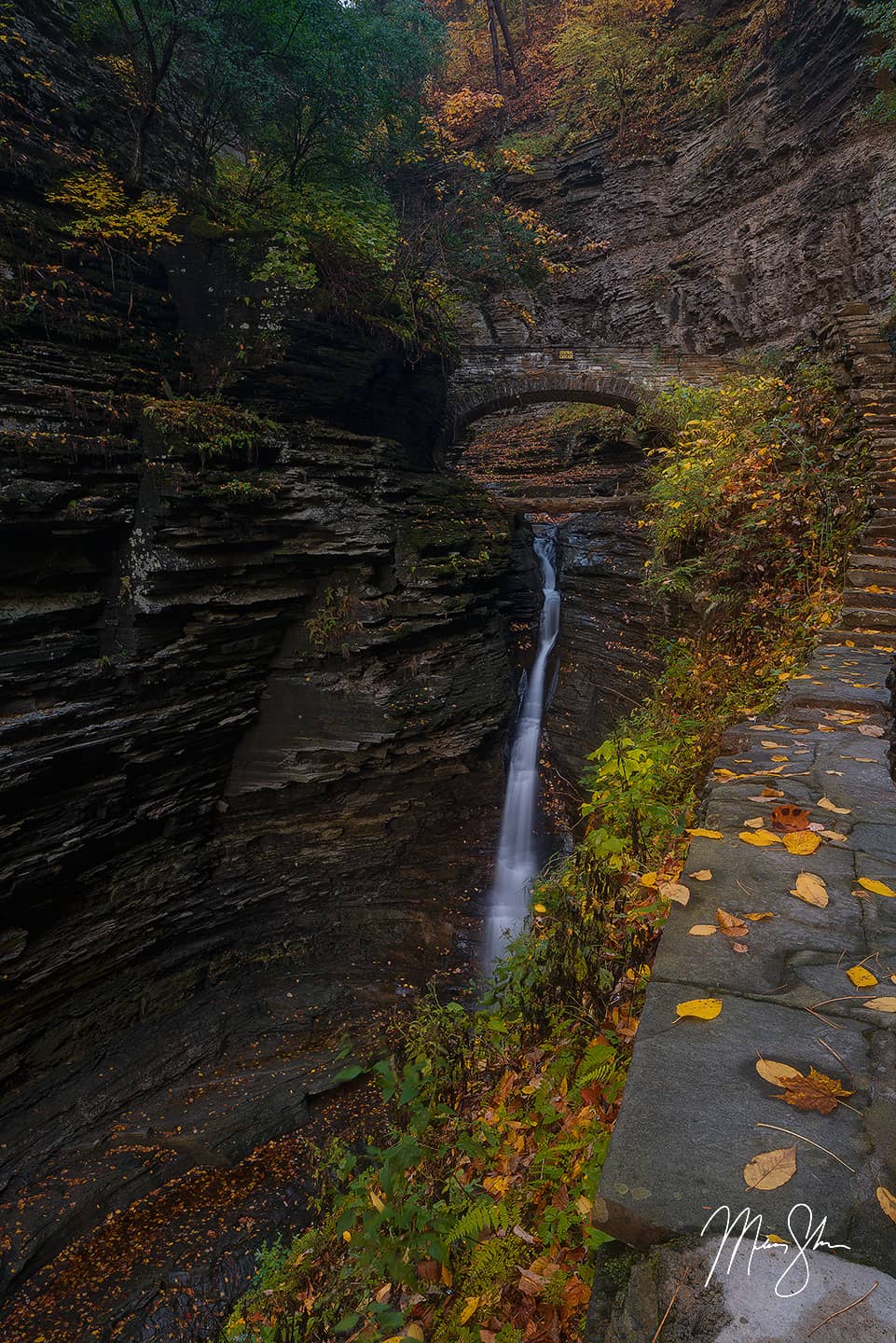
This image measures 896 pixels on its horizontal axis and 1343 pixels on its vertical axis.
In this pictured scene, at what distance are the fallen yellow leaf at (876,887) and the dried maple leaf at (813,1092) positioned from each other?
799mm

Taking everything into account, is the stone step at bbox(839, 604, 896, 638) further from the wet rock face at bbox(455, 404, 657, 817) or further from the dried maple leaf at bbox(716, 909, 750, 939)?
the wet rock face at bbox(455, 404, 657, 817)

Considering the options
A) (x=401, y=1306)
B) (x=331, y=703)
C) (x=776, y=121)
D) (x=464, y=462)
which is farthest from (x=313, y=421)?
(x=776, y=121)

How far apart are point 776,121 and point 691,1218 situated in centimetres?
2085

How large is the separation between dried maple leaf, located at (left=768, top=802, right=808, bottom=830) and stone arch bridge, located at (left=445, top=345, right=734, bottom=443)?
1230 cm

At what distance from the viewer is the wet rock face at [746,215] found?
12305 mm

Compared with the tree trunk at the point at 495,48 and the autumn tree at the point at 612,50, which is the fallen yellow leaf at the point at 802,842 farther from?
the tree trunk at the point at 495,48

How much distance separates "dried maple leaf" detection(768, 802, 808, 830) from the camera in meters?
2.10

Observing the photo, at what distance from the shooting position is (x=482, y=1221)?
1972 mm

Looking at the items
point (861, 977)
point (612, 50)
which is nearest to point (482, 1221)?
point (861, 977)

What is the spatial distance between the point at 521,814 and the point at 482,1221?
731cm

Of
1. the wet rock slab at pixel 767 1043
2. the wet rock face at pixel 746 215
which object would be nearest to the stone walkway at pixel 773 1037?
the wet rock slab at pixel 767 1043

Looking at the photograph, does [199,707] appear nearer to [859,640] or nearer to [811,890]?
[859,640]

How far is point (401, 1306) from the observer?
7.04 feet

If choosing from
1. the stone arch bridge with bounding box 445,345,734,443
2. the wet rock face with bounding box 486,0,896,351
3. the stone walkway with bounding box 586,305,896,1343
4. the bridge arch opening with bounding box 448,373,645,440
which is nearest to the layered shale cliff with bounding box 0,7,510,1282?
the bridge arch opening with bounding box 448,373,645,440
